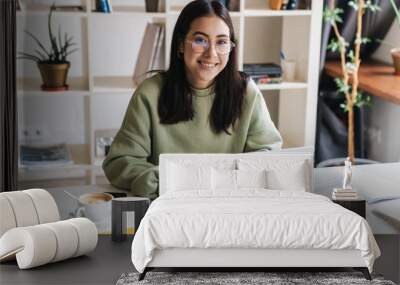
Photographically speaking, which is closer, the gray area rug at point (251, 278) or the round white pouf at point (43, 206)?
the gray area rug at point (251, 278)

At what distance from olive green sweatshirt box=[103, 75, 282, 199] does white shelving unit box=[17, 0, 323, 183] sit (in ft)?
0.32

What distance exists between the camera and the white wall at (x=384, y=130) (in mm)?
5316

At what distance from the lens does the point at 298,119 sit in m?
5.25

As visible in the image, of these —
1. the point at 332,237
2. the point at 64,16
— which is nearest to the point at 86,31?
the point at 64,16

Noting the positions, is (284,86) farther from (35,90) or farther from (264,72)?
(35,90)

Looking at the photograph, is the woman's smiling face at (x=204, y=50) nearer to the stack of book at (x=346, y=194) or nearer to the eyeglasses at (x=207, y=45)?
A: the eyeglasses at (x=207, y=45)

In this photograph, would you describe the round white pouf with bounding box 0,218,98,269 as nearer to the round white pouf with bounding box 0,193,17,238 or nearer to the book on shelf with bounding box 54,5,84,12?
the round white pouf with bounding box 0,193,17,238

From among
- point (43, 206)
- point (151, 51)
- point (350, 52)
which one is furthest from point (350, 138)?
point (43, 206)

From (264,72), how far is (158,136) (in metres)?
0.76

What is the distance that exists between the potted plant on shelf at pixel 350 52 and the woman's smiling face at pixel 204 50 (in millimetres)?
734

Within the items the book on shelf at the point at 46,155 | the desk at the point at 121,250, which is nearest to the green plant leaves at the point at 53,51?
the book on shelf at the point at 46,155

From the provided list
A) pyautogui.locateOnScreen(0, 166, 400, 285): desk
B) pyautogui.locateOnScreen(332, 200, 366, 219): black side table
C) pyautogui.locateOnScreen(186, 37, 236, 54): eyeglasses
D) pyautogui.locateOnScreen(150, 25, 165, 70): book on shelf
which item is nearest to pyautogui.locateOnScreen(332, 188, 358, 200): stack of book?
pyautogui.locateOnScreen(332, 200, 366, 219): black side table

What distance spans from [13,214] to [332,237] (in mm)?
1625

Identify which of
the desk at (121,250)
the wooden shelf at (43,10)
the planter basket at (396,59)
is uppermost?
the wooden shelf at (43,10)
